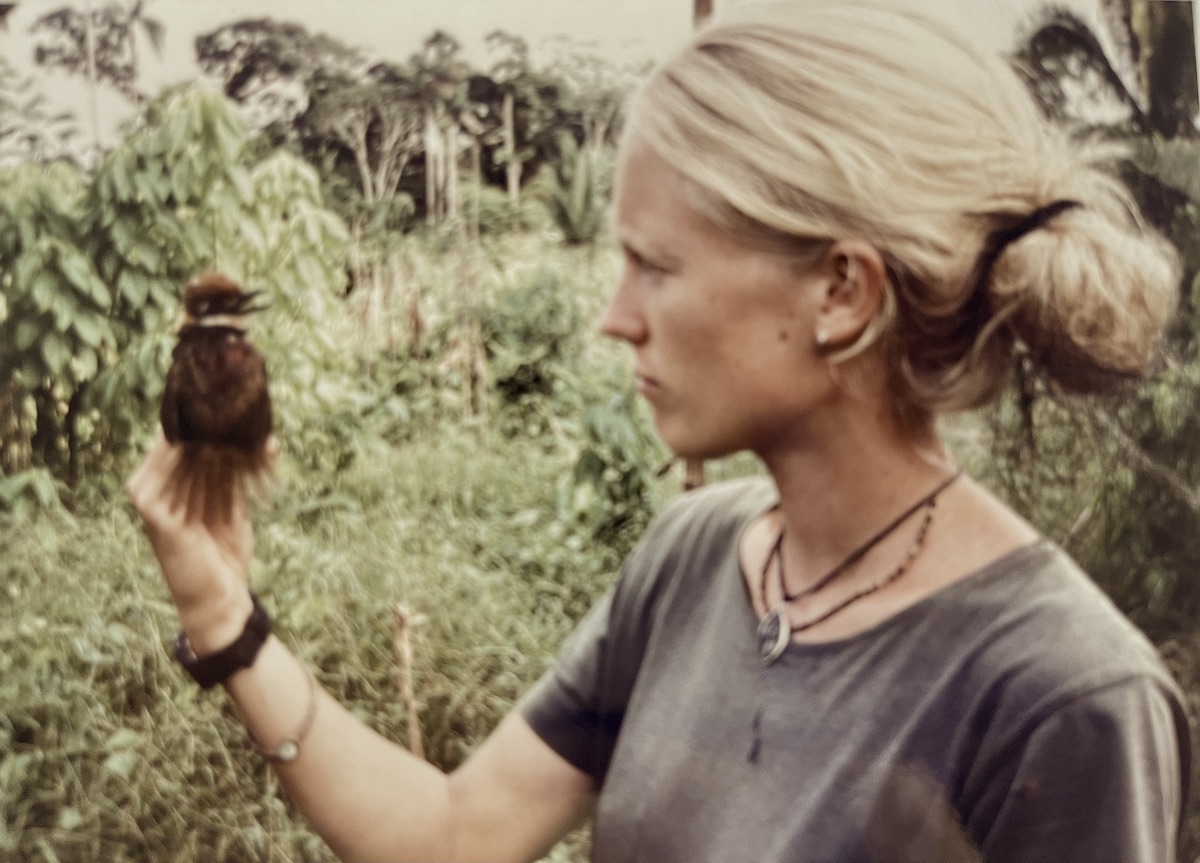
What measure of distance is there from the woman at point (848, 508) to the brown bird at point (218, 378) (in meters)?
0.04

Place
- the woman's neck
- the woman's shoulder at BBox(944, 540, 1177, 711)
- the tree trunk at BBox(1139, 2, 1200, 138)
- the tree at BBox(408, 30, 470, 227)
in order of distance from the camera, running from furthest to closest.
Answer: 1. the tree trunk at BBox(1139, 2, 1200, 138)
2. the tree at BBox(408, 30, 470, 227)
3. the woman's neck
4. the woman's shoulder at BBox(944, 540, 1177, 711)

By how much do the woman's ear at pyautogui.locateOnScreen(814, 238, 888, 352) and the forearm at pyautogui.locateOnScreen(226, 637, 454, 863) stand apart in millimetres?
460

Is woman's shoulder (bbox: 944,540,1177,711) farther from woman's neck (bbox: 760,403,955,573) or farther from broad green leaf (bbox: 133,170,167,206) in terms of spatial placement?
broad green leaf (bbox: 133,170,167,206)

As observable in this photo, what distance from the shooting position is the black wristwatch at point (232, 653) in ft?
2.75

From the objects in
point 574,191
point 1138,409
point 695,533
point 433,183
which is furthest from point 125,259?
point 1138,409

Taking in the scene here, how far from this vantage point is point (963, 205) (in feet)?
2.30

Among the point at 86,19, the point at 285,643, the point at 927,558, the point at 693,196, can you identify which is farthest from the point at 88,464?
the point at 927,558

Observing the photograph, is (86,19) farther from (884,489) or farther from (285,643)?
(884,489)

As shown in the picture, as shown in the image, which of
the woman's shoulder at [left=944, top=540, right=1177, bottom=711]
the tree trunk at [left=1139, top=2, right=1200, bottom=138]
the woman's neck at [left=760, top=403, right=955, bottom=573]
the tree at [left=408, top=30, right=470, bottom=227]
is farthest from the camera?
the tree trunk at [left=1139, top=2, right=1200, bottom=138]

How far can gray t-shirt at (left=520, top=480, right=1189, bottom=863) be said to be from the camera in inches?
26.2

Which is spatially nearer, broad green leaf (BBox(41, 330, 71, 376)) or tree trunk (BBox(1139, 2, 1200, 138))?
broad green leaf (BBox(41, 330, 71, 376))

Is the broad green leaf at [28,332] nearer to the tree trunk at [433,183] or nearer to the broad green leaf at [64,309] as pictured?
the broad green leaf at [64,309]

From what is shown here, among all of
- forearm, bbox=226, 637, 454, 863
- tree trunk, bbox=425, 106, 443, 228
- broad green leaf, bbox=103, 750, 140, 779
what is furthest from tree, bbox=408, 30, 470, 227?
broad green leaf, bbox=103, 750, 140, 779

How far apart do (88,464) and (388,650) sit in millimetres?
268
